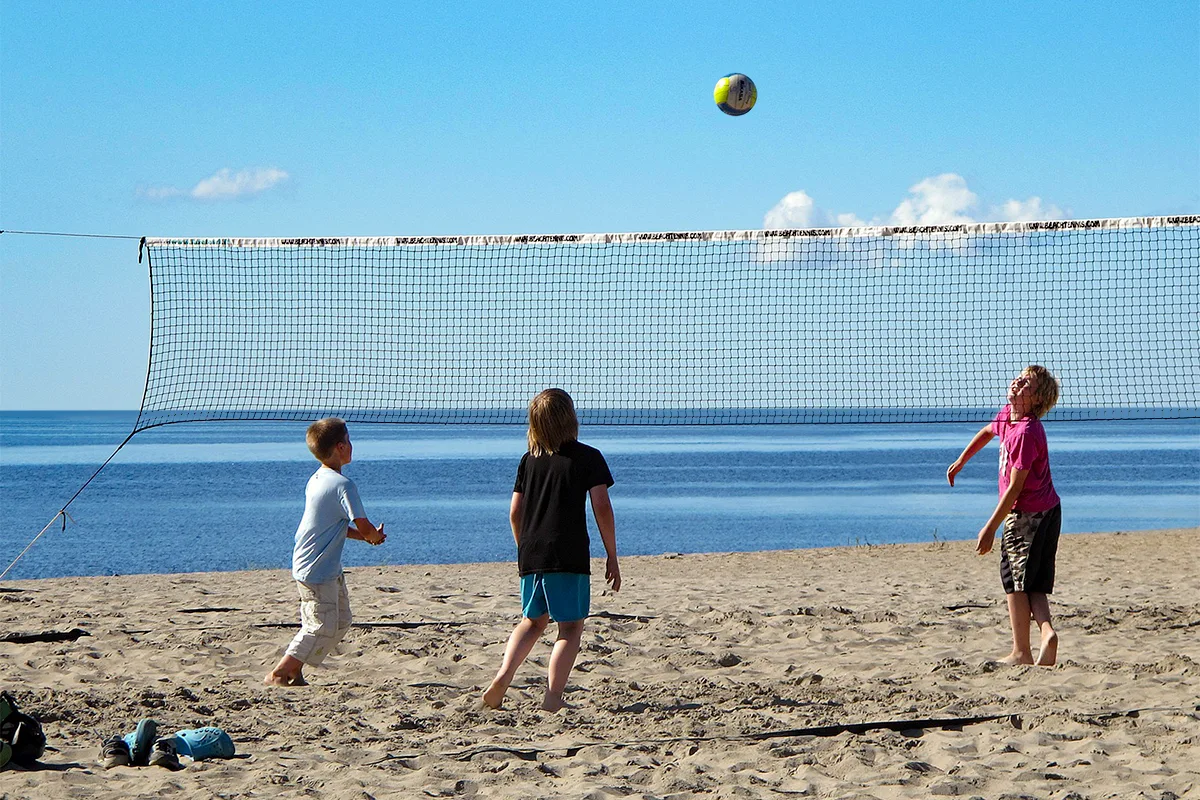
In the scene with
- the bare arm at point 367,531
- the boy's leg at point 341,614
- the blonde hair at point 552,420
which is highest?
the blonde hair at point 552,420

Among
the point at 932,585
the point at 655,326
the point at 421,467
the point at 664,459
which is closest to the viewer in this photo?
the point at 932,585

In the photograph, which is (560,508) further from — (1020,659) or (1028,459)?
(1020,659)

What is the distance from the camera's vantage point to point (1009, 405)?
256 inches

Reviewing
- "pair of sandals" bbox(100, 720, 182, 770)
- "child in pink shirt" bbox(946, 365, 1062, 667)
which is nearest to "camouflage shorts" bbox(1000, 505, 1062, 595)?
"child in pink shirt" bbox(946, 365, 1062, 667)

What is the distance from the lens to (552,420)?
549cm

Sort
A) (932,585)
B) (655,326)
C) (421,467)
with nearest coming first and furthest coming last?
(932,585)
(655,326)
(421,467)

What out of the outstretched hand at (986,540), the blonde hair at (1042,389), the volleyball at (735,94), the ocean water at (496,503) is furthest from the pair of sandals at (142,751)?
the ocean water at (496,503)

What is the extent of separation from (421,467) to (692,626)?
35869 millimetres

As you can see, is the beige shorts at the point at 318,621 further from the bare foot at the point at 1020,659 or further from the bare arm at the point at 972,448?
the bare foot at the point at 1020,659

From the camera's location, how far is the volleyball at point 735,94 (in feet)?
36.1

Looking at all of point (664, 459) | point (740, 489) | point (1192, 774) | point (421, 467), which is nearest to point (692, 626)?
point (1192, 774)

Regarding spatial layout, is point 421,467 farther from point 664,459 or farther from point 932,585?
point 932,585

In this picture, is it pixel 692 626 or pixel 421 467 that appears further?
pixel 421 467

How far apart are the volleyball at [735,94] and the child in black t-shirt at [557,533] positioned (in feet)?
20.5
